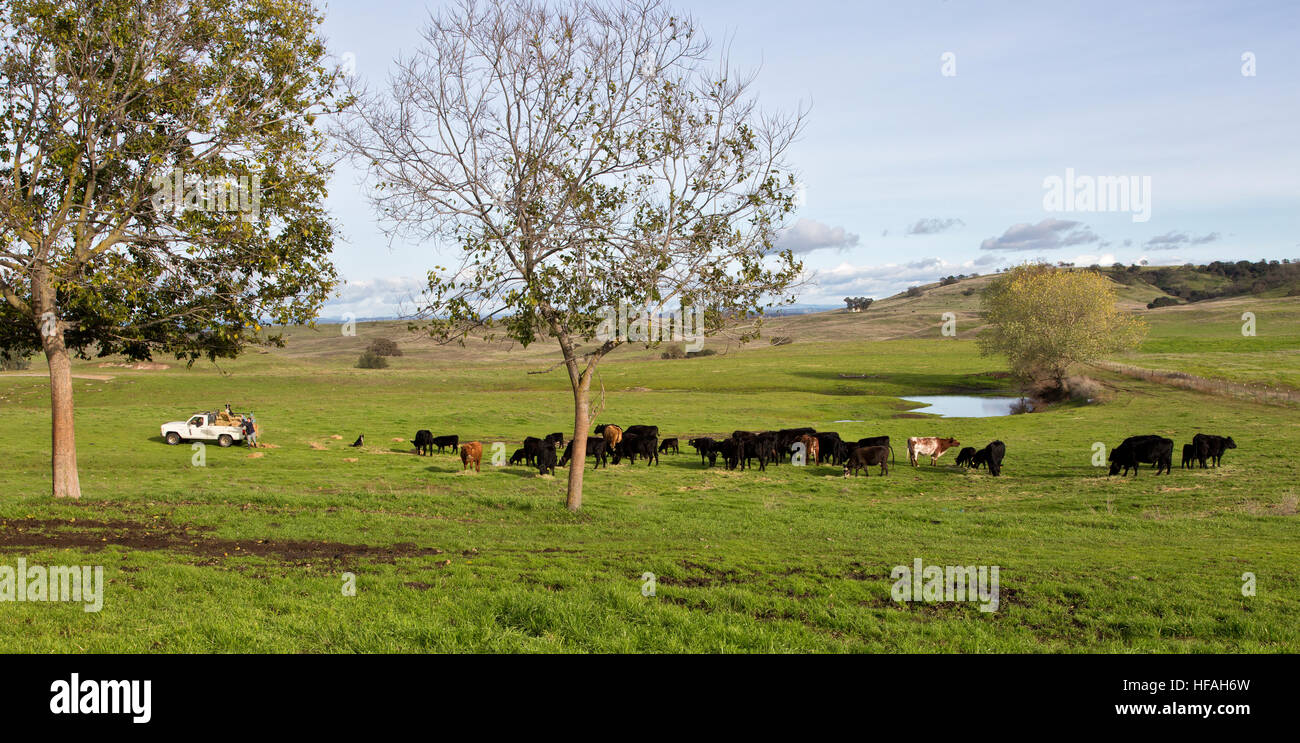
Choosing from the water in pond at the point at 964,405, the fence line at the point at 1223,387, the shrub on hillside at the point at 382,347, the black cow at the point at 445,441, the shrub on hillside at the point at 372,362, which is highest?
the shrub on hillside at the point at 382,347

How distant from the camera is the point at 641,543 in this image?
15.9 meters

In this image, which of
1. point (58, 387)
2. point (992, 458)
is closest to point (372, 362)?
point (992, 458)

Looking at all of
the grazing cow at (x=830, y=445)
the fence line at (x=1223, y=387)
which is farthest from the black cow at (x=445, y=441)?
the fence line at (x=1223, y=387)

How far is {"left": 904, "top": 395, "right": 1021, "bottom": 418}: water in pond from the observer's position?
5772 cm

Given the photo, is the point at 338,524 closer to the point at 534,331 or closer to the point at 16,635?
the point at 534,331

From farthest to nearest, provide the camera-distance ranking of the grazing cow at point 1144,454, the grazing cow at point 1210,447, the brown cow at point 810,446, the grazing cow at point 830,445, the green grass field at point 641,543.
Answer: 1. the brown cow at point 810,446
2. the grazing cow at point 830,445
3. the grazing cow at point 1210,447
4. the grazing cow at point 1144,454
5. the green grass field at point 641,543

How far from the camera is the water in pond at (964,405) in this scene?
57719mm

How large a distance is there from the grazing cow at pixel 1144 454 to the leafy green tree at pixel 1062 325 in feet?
125

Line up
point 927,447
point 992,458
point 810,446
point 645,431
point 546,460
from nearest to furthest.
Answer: point 546,460 < point 992,458 < point 927,447 < point 810,446 < point 645,431

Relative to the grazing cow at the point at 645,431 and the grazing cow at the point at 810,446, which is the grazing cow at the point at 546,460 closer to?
the grazing cow at the point at 645,431

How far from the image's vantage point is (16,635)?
26.4ft

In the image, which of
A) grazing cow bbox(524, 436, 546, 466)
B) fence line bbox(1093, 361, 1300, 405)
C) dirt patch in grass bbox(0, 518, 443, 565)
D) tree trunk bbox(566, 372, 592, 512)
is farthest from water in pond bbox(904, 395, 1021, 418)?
dirt patch in grass bbox(0, 518, 443, 565)

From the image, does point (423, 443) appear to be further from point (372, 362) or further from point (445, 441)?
point (372, 362)

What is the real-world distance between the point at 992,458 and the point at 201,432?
33957 mm
